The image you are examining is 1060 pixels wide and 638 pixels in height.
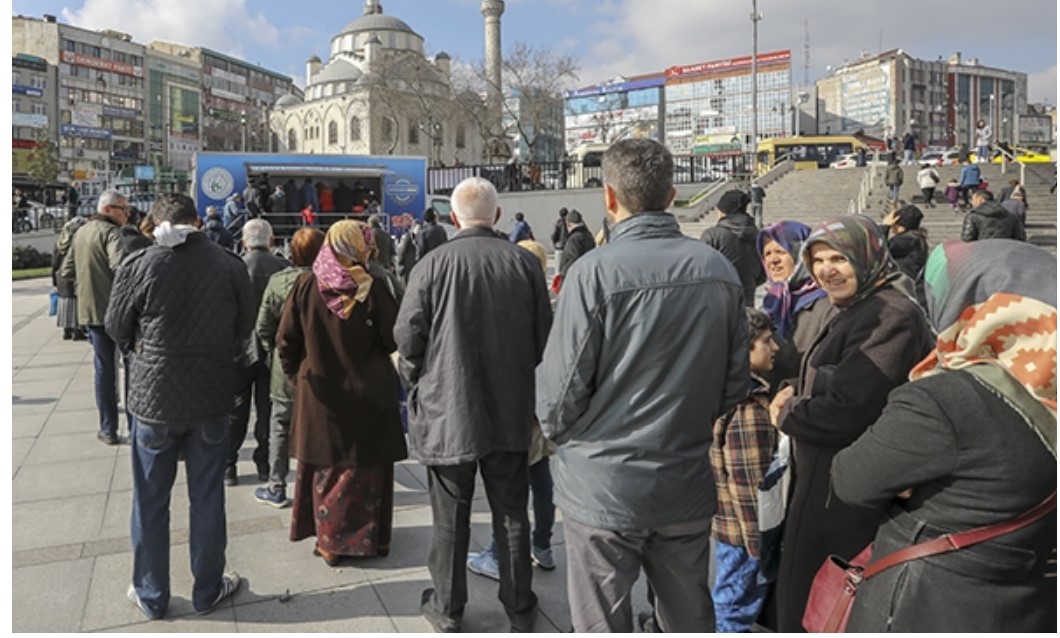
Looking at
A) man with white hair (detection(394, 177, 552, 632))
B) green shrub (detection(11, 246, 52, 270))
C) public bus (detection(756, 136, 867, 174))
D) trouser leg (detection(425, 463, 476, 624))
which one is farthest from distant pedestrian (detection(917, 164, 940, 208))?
green shrub (detection(11, 246, 52, 270))

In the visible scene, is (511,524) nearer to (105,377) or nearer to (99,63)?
(105,377)

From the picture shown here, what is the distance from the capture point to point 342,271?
12.4ft

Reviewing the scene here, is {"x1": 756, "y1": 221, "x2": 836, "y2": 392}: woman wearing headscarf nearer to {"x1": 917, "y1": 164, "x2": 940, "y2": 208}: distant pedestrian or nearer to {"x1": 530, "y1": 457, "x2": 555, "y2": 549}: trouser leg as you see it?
{"x1": 530, "y1": 457, "x2": 555, "y2": 549}: trouser leg

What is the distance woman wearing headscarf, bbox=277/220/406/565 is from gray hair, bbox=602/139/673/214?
1.84m

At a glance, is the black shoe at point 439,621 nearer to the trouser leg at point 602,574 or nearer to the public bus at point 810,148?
the trouser leg at point 602,574

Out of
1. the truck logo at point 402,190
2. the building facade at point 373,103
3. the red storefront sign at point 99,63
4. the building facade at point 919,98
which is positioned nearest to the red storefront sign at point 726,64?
the building facade at point 919,98

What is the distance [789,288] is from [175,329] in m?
2.86

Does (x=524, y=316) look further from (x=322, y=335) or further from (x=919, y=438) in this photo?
(x=919, y=438)

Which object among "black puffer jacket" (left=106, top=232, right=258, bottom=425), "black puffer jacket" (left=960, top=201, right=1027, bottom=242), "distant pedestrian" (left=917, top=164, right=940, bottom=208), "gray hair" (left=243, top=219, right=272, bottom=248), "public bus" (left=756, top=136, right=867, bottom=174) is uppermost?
"public bus" (left=756, top=136, right=867, bottom=174)

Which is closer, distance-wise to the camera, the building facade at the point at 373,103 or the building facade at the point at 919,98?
the building facade at the point at 373,103

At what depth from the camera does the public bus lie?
3950cm

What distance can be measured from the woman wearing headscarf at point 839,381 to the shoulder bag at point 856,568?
0.26 metres

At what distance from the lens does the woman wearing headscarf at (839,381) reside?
2422 millimetres

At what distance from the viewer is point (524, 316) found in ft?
10.4
